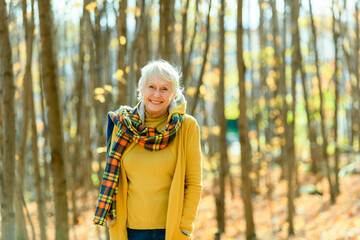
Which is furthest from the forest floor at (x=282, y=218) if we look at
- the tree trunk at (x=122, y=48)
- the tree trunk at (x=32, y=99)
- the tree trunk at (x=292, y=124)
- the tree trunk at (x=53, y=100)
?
the tree trunk at (x=122, y=48)

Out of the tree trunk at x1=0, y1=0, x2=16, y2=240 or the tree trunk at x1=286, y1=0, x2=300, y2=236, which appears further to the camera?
the tree trunk at x1=286, y1=0, x2=300, y2=236

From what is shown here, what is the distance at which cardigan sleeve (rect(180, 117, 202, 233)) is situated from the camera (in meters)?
1.97

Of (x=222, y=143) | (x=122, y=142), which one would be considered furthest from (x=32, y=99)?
(x=122, y=142)

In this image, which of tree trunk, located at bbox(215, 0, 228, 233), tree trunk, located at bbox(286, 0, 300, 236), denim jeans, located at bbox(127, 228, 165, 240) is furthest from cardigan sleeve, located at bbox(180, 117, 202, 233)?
tree trunk, located at bbox(286, 0, 300, 236)

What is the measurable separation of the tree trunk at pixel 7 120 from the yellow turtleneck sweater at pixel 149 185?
Answer: 133cm

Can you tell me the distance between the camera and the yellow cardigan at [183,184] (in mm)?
1937

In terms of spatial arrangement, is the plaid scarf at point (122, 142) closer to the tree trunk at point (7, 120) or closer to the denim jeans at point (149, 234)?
the denim jeans at point (149, 234)

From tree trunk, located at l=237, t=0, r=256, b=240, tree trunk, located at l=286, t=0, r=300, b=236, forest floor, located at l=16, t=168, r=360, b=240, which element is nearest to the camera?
tree trunk, located at l=237, t=0, r=256, b=240

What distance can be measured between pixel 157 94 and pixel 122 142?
27 cm

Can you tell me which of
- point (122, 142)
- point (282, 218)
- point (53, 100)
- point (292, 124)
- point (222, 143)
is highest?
point (53, 100)

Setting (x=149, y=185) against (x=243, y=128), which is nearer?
(x=149, y=185)

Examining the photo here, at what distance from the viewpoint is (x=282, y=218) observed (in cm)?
666

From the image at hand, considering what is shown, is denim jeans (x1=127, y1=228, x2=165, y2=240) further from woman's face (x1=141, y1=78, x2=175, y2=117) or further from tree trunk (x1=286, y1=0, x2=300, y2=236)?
tree trunk (x1=286, y1=0, x2=300, y2=236)

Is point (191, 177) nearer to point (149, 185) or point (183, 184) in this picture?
point (183, 184)
